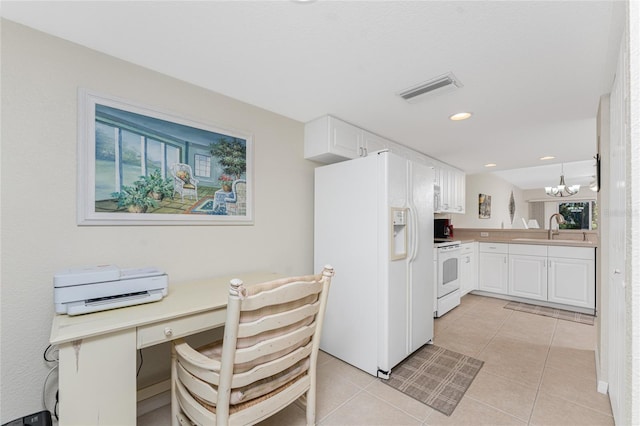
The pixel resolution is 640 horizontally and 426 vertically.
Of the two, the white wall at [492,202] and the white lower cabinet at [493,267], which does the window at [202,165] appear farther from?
the white wall at [492,202]

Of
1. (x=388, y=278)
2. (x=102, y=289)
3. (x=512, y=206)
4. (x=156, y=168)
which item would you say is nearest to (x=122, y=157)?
(x=156, y=168)

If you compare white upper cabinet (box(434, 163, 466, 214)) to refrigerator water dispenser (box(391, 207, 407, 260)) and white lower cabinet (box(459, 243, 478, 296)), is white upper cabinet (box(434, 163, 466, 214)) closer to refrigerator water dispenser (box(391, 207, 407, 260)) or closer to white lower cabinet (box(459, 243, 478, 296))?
white lower cabinet (box(459, 243, 478, 296))

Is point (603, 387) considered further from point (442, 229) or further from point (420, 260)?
point (442, 229)

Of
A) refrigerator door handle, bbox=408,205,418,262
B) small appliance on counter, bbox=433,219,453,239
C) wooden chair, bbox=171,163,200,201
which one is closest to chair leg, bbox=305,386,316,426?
refrigerator door handle, bbox=408,205,418,262

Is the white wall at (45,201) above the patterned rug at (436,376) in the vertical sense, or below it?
above

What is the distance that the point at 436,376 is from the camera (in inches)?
84.7

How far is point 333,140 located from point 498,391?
2.40 meters

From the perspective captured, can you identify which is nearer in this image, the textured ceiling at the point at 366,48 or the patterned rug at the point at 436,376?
the textured ceiling at the point at 366,48

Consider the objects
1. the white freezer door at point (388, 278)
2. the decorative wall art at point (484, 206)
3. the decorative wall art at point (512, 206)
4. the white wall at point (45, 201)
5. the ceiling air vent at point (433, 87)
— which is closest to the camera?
the white wall at point (45, 201)

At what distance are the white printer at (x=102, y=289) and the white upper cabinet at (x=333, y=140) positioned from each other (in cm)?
173

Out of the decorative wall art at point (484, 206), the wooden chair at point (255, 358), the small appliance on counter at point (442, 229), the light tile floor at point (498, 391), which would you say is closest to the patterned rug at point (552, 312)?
the light tile floor at point (498, 391)

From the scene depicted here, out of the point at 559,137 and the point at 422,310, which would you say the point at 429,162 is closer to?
the point at 559,137

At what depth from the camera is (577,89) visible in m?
2.02

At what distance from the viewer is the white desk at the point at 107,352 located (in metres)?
1.06
